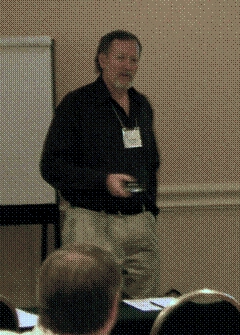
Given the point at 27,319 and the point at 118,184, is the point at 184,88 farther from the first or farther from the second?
the point at 27,319

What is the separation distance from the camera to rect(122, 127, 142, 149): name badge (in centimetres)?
366

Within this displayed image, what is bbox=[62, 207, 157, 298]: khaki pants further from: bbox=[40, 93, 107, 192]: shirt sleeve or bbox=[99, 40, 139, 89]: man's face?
bbox=[99, 40, 139, 89]: man's face

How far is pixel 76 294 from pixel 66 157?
7.18ft

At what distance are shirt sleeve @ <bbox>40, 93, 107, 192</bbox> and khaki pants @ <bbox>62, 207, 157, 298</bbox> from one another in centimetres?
20

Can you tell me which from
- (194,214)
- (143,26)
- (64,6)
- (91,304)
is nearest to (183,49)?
(143,26)

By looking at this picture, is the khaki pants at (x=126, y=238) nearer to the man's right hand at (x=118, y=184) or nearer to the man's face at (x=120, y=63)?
the man's right hand at (x=118, y=184)

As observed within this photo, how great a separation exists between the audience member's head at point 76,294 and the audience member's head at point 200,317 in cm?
63

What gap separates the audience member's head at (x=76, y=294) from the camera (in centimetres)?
144

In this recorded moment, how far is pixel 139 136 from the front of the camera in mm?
3736

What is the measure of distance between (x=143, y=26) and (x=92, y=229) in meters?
1.93

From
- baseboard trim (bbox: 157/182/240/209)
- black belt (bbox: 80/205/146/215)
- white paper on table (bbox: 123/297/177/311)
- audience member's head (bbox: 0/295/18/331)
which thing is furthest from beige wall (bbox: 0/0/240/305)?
audience member's head (bbox: 0/295/18/331)

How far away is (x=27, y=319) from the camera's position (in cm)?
245

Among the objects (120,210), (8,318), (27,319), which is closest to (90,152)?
(120,210)

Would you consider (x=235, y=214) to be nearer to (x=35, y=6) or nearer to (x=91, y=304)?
(x=35, y=6)
